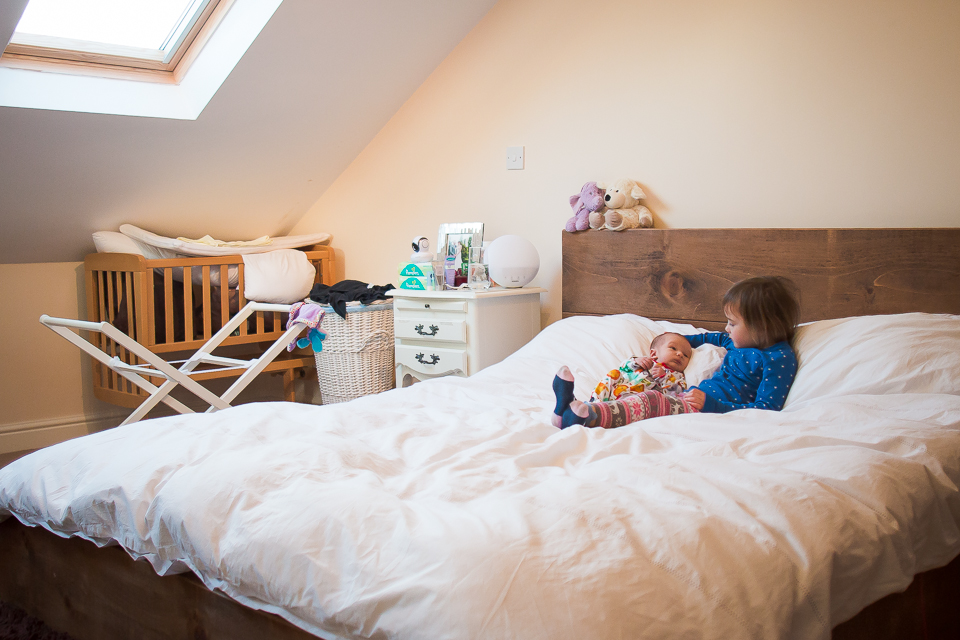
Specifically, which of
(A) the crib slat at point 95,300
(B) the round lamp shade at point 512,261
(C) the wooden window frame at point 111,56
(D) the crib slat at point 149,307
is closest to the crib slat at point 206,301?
(D) the crib slat at point 149,307

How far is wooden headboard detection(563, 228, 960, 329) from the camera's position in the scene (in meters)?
1.97

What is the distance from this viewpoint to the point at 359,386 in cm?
300

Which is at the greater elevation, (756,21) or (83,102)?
(756,21)

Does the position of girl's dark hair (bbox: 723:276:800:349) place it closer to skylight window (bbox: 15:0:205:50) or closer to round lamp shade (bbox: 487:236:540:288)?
round lamp shade (bbox: 487:236:540:288)

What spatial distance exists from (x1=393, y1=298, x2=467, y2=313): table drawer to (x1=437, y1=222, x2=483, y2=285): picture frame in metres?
0.23

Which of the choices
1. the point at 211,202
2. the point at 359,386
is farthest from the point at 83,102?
the point at 359,386

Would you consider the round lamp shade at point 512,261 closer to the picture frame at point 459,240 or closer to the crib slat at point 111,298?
the picture frame at point 459,240

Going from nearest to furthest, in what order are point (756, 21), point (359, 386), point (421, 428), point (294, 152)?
point (421, 428), point (756, 21), point (359, 386), point (294, 152)

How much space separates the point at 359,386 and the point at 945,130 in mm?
2279

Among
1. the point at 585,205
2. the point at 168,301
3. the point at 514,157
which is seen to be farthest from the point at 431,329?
the point at 168,301

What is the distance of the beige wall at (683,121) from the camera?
2102 millimetres

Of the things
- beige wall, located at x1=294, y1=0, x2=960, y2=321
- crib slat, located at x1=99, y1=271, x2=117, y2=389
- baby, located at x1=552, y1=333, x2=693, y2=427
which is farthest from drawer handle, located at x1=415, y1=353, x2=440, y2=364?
crib slat, located at x1=99, y1=271, x2=117, y2=389

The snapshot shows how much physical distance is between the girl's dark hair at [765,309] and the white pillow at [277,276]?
2136mm

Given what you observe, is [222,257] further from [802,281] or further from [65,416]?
[802,281]
